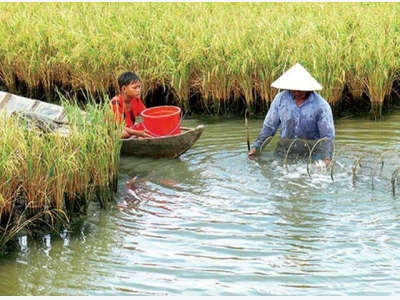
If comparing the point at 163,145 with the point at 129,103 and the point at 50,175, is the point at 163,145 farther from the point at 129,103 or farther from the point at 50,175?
the point at 50,175

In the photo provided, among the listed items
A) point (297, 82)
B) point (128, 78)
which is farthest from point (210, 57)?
point (297, 82)

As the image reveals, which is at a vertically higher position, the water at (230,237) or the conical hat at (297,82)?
the conical hat at (297,82)

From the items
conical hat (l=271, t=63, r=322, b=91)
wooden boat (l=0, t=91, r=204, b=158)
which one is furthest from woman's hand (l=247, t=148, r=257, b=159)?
conical hat (l=271, t=63, r=322, b=91)

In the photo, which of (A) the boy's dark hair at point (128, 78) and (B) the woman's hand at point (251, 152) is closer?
(B) the woman's hand at point (251, 152)

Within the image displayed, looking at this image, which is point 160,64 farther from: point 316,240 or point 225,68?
point 316,240

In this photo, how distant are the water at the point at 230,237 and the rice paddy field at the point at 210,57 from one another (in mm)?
1814

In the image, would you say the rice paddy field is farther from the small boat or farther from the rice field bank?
the rice field bank

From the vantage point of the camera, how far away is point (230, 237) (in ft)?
17.9

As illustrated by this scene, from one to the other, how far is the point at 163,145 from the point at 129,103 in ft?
1.98

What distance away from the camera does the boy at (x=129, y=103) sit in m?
7.35

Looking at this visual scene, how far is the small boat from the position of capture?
7.28 meters

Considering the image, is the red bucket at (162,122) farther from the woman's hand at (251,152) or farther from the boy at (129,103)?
the woman's hand at (251,152)

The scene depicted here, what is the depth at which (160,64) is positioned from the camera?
927 centimetres

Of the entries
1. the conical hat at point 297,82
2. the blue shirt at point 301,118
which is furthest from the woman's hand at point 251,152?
the conical hat at point 297,82
